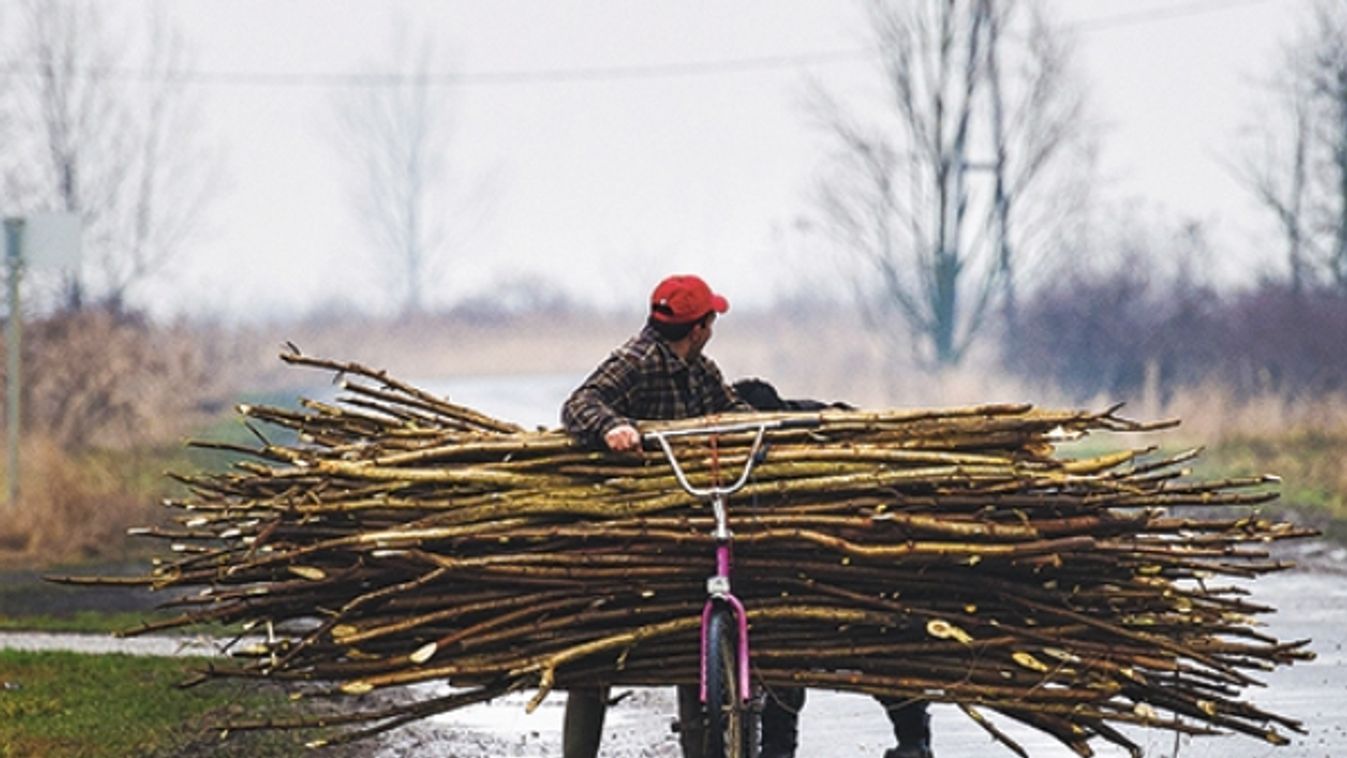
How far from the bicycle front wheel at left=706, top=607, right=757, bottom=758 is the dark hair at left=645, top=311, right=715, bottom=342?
1.11 metres

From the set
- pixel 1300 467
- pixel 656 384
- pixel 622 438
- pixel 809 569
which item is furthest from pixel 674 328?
pixel 1300 467

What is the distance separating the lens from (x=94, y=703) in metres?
10.0

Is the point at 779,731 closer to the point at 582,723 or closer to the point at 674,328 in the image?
the point at 582,723

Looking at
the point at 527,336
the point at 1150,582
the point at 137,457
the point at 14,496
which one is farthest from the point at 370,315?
the point at 1150,582

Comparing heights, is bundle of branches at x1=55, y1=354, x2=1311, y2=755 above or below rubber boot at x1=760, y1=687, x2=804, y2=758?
above

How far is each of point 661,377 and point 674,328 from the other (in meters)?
0.17

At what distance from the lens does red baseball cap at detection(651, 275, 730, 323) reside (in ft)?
23.8

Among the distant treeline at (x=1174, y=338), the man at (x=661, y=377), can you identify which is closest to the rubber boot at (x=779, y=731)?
the man at (x=661, y=377)

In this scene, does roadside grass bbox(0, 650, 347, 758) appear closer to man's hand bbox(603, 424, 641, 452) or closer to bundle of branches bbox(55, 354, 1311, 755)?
bundle of branches bbox(55, 354, 1311, 755)

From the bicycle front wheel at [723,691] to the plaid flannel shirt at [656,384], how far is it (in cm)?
85

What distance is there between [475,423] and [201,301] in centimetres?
3111

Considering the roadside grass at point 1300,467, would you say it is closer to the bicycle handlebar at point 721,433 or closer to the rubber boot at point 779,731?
the rubber boot at point 779,731

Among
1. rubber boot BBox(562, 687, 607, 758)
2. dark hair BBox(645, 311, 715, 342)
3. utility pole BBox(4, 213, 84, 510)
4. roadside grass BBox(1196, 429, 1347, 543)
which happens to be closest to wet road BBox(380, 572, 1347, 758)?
rubber boot BBox(562, 687, 607, 758)

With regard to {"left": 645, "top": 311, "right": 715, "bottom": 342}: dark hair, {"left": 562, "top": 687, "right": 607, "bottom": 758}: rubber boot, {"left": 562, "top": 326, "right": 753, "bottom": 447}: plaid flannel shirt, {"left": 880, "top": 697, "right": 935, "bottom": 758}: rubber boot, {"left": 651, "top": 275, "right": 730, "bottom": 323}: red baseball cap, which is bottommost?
{"left": 880, "top": 697, "right": 935, "bottom": 758}: rubber boot
